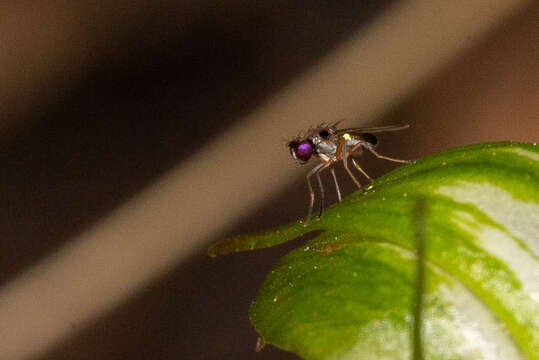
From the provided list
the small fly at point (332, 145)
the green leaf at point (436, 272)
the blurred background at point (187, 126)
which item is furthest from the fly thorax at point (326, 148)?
the blurred background at point (187, 126)

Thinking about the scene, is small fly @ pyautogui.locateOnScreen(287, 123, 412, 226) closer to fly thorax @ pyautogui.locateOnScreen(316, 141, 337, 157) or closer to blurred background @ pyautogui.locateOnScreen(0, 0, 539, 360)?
fly thorax @ pyautogui.locateOnScreen(316, 141, 337, 157)

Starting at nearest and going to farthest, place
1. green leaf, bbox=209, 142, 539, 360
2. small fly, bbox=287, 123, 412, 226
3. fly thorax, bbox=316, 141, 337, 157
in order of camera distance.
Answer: green leaf, bbox=209, 142, 539, 360 < small fly, bbox=287, 123, 412, 226 < fly thorax, bbox=316, 141, 337, 157

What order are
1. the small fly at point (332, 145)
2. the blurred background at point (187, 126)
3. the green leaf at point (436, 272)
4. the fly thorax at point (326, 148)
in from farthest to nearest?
the blurred background at point (187, 126)
the fly thorax at point (326, 148)
the small fly at point (332, 145)
the green leaf at point (436, 272)

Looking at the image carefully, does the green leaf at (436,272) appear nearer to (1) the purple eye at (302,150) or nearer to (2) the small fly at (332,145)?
(2) the small fly at (332,145)

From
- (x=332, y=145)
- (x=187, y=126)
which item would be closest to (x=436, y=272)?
(x=332, y=145)

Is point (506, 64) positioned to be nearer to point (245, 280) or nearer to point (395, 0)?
point (395, 0)

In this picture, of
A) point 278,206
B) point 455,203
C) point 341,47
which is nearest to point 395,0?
point 341,47

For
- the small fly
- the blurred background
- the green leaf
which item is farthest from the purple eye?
the blurred background
